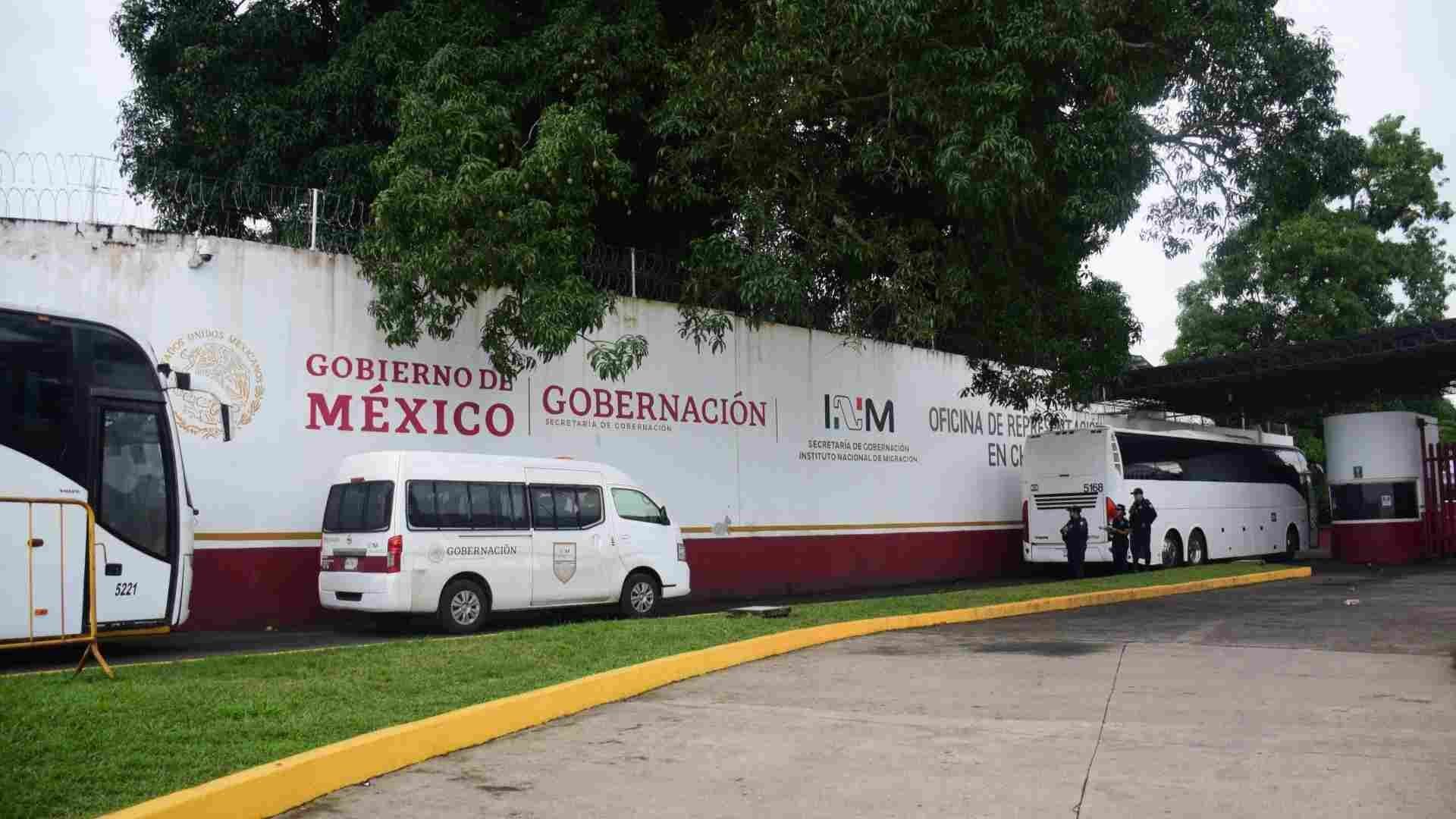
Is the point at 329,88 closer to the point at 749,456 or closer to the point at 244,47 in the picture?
the point at 244,47

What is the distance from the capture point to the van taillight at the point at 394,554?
11.6 meters

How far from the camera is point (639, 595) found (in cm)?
1402

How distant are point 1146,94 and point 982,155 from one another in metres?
3.84

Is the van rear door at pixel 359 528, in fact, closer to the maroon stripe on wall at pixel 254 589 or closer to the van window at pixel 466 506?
the van window at pixel 466 506

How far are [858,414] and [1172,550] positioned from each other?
7.04 metres

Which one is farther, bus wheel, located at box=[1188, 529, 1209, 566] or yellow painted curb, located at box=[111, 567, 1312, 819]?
bus wheel, located at box=[1188, 529, 1209, 566]

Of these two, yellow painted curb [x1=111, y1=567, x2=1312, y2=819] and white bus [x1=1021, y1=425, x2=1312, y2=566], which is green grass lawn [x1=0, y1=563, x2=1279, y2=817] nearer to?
yellow painted curb [x1=111, y1=567, x2=1312, y2=819]

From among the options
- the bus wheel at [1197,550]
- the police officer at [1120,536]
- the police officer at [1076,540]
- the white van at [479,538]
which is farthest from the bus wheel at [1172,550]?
the white van at [479,538]

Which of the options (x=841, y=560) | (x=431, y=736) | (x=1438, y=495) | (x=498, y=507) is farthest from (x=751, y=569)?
(x=1438, y=495)

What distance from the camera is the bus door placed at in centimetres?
1008

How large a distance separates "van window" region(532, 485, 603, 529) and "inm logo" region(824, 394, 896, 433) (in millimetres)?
6974

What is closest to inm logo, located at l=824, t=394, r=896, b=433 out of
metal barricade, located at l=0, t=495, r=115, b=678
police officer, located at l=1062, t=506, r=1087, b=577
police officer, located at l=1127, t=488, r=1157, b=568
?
police officer, located at l=1062, t=506, r=1087, b=577

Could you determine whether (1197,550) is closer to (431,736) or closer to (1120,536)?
(1120,536)

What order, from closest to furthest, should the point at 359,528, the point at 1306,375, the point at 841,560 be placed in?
the point at 359,528, the point at 841,560, the point at 1306,375
